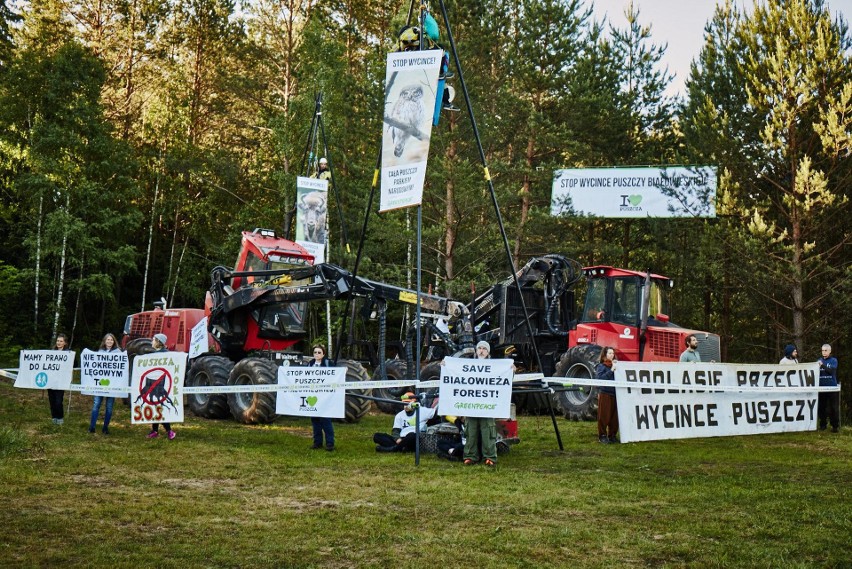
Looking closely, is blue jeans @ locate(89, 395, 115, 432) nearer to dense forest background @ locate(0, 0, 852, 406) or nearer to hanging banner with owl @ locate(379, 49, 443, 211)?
hanging banner with owl @ locate(379, 49, 443, 211)

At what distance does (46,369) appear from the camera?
15.6 metres

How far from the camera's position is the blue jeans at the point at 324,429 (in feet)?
42.9

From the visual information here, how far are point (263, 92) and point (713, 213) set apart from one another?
1996 cm

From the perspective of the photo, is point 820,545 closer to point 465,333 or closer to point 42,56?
point 465,333

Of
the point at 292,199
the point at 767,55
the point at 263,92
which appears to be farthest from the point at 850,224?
the point at 263,92

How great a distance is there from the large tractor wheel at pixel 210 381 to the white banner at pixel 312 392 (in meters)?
4.72

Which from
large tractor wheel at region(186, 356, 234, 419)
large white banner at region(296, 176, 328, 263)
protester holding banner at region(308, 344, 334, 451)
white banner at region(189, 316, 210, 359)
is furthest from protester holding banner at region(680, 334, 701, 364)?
white banner at region(189, 316, 210, 359)

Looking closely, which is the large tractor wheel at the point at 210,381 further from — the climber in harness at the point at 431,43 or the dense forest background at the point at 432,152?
the dense forest background at the point at 432,152

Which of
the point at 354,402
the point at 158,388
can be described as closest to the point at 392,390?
the point at 354,402

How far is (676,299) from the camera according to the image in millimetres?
31969

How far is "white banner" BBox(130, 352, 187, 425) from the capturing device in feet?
45.0

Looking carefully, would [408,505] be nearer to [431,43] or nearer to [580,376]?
[431,43]

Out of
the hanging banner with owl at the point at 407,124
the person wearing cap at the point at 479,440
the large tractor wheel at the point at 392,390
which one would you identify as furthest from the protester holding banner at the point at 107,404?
the large tractor wheel at the point at 392,390

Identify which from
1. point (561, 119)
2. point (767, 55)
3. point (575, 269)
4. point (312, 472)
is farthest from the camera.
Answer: point (561, 119)
